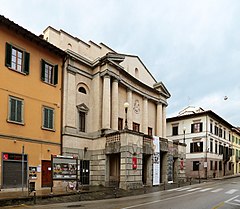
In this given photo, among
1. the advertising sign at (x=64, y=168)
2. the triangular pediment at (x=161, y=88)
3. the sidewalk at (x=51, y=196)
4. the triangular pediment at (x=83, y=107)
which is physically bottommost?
the sidewalk at (x=51, y=196)

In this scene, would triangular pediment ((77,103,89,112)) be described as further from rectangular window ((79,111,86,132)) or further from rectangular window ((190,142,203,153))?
rectangular window ((190,142,203,153))

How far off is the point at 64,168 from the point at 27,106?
17.5 feet

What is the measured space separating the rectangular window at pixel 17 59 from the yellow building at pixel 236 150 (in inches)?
2132

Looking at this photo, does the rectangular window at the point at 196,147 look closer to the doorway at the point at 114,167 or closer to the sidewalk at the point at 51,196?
the doorway at the point at 114,167

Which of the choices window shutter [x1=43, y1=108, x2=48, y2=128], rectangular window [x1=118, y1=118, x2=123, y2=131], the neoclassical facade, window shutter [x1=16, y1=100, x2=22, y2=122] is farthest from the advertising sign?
rectangular window [x1=118, y1=118, x2=123, y2=131]

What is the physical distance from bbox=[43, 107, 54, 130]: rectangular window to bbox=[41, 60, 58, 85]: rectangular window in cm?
226

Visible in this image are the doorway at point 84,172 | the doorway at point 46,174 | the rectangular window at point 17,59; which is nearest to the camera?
the rectangular window at point 17,59

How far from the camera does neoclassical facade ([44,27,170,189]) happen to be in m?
26.1

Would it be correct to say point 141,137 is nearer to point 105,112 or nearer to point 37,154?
point 105,112

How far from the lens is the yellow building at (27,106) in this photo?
20.8m

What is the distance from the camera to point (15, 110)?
21516mm

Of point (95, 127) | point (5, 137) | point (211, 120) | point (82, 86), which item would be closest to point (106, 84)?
point (82, 86)

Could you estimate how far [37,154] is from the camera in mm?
23000

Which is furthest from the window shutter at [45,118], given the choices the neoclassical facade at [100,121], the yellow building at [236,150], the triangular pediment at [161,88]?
the yellow building at [236,150]
